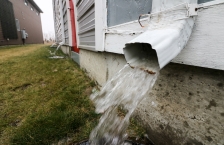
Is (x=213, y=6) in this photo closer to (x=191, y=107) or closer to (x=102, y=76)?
(x=191, y=107)

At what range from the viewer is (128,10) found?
1472 millimetres

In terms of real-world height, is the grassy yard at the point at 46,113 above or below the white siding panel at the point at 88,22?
below

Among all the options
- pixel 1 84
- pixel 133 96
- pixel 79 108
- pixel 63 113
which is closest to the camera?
pixel 133 96

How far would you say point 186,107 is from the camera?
1.00 m

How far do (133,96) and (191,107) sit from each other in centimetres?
43

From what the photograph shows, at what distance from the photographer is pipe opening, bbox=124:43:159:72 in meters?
0.96

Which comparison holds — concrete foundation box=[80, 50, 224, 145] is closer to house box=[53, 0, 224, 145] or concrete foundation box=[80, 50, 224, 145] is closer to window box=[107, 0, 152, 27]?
house box=[53, 0, 224, 145]

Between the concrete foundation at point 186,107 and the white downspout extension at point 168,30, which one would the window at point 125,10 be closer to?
the white downspout extension at point 168,30

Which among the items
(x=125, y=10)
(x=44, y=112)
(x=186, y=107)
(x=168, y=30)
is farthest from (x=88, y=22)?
(x=186, y=107)

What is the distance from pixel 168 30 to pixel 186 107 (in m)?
0.60

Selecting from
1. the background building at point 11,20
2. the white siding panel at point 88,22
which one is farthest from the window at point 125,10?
the background building at point 11,20

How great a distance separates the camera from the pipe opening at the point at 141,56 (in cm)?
96

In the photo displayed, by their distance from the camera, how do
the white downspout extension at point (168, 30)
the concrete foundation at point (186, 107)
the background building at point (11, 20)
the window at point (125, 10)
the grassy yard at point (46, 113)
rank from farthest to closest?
the background building at point (11, 20) < the grassy yard at point (46, 113) < the window at point (125, 10) < the concrete foundation at point (186, 107) < the white downspout extension at point (168, 30)

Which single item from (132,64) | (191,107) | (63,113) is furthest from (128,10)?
(63,113)
